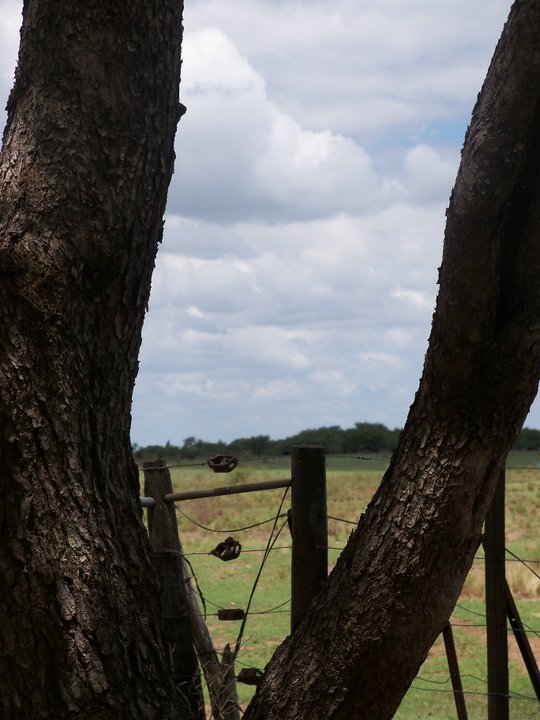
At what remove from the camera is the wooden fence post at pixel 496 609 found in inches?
171

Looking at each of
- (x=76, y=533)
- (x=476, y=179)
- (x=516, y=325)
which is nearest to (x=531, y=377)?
(x=516, y=325)

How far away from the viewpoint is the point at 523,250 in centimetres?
286

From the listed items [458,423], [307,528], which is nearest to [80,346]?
[458,423]

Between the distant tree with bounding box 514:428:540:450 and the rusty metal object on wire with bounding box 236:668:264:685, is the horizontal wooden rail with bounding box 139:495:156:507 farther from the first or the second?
the distant tree with bounding box 514:428:540:450

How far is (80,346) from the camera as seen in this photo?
2908 millimetres

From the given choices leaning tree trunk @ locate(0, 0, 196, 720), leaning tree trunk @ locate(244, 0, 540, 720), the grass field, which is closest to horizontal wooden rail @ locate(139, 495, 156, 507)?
the grass field

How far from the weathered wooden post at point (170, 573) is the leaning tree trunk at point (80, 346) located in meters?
1.90

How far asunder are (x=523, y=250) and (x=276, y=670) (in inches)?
58.1

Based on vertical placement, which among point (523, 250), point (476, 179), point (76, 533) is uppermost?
point (476, 179)

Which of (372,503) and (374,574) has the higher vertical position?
(372,503)

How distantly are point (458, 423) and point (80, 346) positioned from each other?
1.14 m

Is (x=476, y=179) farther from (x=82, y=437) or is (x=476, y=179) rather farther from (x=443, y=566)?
→ (x=82, y=437)

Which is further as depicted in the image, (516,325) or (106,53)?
(106,53)

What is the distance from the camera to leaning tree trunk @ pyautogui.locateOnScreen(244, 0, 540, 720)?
111 inches
